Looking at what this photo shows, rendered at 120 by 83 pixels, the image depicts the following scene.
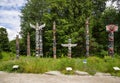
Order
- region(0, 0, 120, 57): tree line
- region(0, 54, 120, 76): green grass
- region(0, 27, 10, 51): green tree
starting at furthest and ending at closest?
1. region(0, 27, 10, 51): green tree
2. region(0, 0, 120, 57): tree line
3. region(0, 54, 120, 76): green grass

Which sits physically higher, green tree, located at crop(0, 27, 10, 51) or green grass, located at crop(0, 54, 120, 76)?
green tree, located at crop(0, 27, 10, 51)

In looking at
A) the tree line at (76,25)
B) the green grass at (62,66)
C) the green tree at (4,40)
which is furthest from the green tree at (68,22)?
the green grass at (62,66)

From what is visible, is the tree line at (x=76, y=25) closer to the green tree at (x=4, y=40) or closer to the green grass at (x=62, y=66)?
the green tree at (x=4, y=40)

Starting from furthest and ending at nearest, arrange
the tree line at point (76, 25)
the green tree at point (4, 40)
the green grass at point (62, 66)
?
the green tree at point (4, 40), the tree line at point (76, 25), the green grass at point (62, 66)

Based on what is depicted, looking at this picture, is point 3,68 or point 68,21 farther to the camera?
point 68,21

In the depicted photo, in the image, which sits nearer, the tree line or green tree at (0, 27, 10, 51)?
the tree line

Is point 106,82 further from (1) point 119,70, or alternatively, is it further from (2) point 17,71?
(2) point 17,71

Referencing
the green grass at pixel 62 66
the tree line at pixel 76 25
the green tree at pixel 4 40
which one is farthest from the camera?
the green tree at pixel 4 40

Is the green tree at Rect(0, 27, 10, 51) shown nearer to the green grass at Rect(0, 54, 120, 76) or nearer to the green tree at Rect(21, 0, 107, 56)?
the green tree at Rect(21, 0, 107, 56)

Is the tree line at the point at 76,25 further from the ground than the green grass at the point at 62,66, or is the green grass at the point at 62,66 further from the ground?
the tree line at the point at 76,25

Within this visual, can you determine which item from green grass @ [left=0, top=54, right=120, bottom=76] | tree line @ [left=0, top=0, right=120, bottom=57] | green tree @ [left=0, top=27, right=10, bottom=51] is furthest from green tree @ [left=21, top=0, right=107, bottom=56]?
green grass @ [left=0, top=54, right=120, bottom=76]

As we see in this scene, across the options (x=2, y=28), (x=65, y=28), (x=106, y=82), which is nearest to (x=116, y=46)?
(x=65, y=28)

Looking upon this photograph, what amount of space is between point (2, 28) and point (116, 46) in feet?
69.6

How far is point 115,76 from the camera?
15.1 metres
